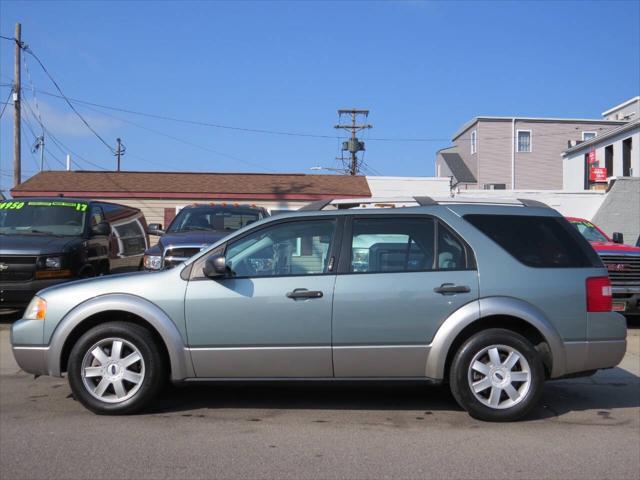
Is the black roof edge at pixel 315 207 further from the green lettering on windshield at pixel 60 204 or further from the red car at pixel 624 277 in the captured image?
the green lettering on windshield at pixel 60 204

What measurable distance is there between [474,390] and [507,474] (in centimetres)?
105

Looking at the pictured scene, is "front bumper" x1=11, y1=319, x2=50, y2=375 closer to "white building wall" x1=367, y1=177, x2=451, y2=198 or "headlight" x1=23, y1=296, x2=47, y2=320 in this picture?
"headlight" x1=23, y1=296, x2=47, y2=320

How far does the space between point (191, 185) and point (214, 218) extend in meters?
12.7

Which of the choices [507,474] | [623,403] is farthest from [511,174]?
[507,474]

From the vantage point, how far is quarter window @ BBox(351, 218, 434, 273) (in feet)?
17.8

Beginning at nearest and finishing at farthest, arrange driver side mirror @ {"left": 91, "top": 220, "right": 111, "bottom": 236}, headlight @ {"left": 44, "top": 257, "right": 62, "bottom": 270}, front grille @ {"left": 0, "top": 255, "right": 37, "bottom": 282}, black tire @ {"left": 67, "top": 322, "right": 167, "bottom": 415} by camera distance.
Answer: black tire @ {"left": 67, "top": 322, "right": 167, "bottom": 415} → front grille @ {"left": 0, "top": 255, "right": 37, "bottom": 282} → headlight @ {"left": 44, "top": 257, "right": 62, "bottom": 270} → driver side mirror @ {"left": 91, "top": 220, "right": 111, "bottom": 236}

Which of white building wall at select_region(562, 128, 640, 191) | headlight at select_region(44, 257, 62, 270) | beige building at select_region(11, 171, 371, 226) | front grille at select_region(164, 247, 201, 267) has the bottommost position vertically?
headlight at select_region(44, 257, 62, 270)

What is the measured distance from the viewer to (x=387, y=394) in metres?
6.31

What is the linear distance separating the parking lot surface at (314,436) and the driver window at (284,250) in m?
0.98

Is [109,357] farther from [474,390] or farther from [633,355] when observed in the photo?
[633,355]

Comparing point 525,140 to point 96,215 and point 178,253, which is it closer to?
Answer: point 96,215

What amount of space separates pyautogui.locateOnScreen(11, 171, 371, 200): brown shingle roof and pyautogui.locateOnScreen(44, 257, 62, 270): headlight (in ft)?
42.6

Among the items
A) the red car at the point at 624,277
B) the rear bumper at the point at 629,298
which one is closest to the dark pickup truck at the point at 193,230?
the red car at the point at 624,277

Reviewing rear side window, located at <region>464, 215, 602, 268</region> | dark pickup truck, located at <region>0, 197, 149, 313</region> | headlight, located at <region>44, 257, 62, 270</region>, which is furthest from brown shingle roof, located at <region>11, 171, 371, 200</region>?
rear side window, located at <region>464, 215, 602, 268</region>
